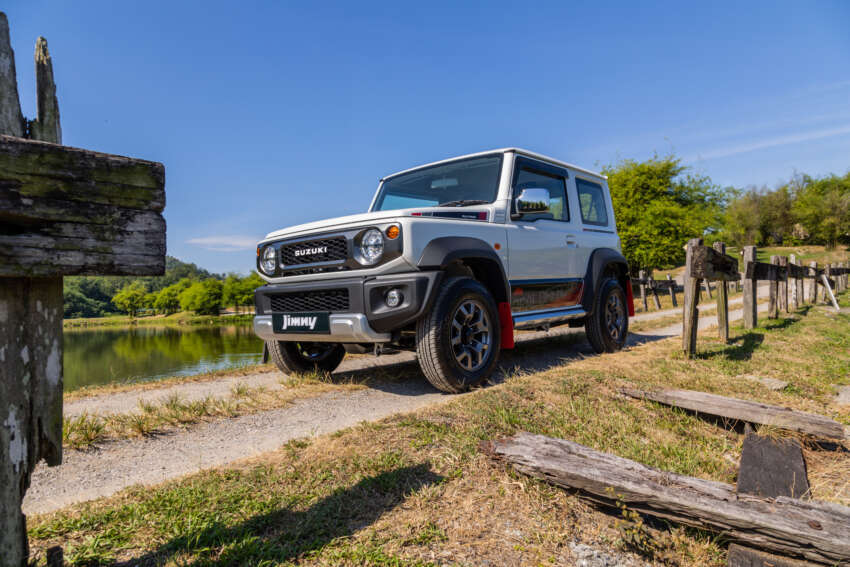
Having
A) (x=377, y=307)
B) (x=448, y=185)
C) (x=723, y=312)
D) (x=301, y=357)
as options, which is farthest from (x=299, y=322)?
(x=723, y=312)

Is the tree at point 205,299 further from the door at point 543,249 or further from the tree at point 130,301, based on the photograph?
the door at point 543,249

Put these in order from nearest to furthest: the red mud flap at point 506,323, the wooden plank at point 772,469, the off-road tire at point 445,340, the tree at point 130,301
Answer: the wooden plank at point 772,469 < the off-road tire at point 445,340 < the red mud flap at point 506,323 < the tree at point 130,301

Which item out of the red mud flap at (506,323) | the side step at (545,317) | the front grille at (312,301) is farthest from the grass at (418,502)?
the side step at (545,317)

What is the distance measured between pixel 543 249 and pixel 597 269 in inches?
48.0

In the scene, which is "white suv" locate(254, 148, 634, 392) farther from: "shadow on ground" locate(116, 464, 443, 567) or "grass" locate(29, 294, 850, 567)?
"shadow on ground" locate(116, 464, 443, 567)

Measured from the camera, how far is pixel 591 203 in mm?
6629

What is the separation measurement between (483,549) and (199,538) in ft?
3.57

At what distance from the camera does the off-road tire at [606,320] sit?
6.20 m

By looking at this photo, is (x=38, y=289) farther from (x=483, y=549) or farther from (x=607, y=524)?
(x=607, y=524)

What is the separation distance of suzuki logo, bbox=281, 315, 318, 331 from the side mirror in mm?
2319

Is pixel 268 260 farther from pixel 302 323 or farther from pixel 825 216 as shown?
pixel 825 216

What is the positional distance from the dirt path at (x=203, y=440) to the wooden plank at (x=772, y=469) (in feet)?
6.58

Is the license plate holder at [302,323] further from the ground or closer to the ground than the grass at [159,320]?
further from the ground

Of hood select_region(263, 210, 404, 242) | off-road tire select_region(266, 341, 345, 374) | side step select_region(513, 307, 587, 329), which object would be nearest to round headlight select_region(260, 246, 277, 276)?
hood select_region(263, 210, 404, 242)
